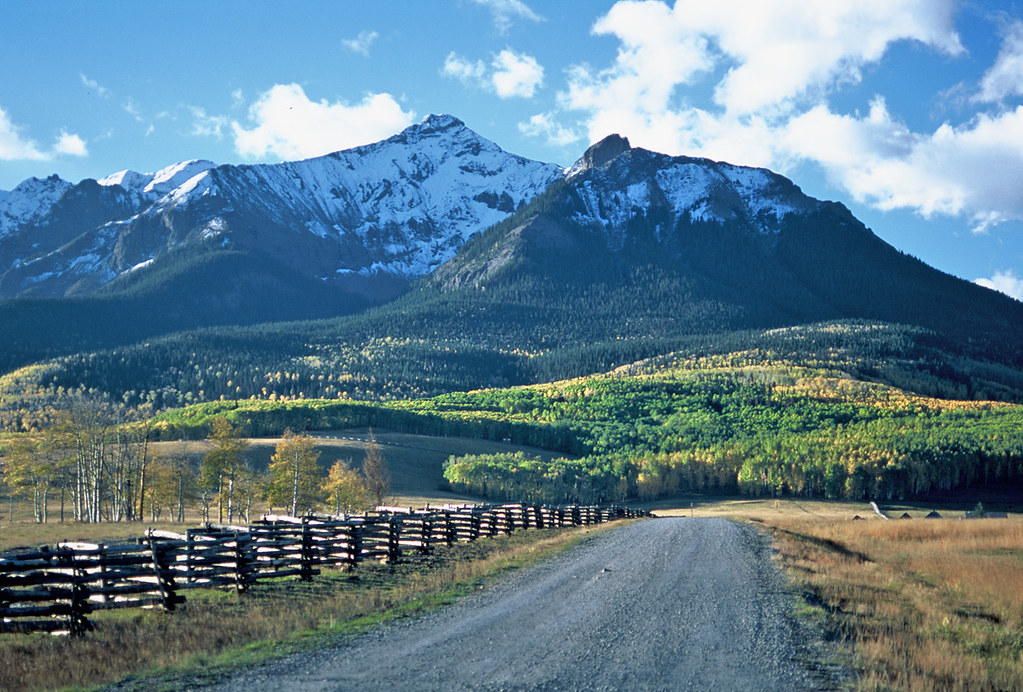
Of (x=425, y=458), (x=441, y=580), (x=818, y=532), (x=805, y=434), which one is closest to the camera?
(x=441, y=580)

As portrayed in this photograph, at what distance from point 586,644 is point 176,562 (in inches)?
476

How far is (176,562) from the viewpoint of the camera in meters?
21.7

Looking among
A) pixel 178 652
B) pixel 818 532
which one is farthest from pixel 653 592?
pixel 818 532

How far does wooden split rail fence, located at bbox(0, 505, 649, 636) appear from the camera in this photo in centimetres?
1873

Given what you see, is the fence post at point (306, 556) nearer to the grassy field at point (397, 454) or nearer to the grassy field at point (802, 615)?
the grassy field at point (802, 615)

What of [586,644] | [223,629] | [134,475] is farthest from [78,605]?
[134,475]

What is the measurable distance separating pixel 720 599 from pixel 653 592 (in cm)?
176

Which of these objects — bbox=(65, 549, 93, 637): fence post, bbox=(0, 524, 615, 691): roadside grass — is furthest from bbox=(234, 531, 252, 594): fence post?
bbox=(65, 549, 93, 637): fence post

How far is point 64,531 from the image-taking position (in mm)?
45531

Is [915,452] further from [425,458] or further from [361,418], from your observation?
[361,418]

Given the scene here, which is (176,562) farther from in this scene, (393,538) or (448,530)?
(448,530)

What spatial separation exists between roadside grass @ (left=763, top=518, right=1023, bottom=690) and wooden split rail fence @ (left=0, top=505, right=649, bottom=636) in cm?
1404

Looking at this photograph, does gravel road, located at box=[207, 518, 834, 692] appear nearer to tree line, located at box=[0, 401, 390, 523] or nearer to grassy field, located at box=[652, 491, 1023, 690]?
grassy field, located at box=[652, 491, 1023, 690]

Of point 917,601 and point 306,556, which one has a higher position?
point 306,556
